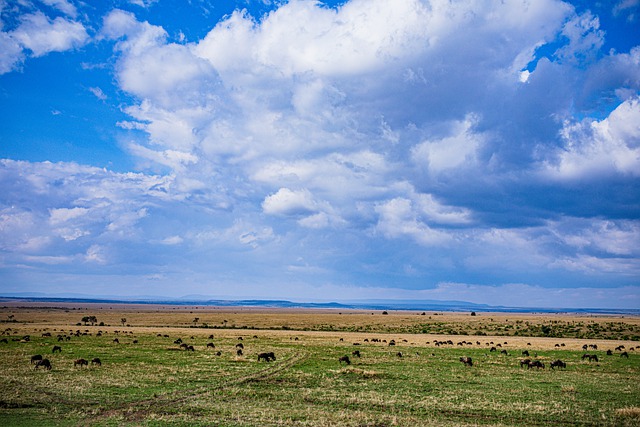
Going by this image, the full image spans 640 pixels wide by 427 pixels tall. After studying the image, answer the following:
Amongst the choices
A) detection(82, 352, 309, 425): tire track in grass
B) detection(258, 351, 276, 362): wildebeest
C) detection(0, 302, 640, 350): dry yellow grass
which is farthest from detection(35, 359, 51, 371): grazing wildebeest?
detection(0, 302, 640, 350): dry yellow grass

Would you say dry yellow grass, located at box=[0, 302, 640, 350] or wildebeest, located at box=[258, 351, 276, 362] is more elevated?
wildebeest, located at box=[258, 351, 276, 362]

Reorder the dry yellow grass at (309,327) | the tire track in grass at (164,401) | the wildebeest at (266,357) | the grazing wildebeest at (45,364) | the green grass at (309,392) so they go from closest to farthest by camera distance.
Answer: the tire track in grass at (164,401)
the green grass at (309,392)
the grazing wildebeest at (45,364)
the wildebeest at (266,357)
the dry yellow grass at (309,327)

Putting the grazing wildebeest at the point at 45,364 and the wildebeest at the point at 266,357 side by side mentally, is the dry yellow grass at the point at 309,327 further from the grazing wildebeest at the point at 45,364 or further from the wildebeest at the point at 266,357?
the grazing wildebeest at the point at 45,364

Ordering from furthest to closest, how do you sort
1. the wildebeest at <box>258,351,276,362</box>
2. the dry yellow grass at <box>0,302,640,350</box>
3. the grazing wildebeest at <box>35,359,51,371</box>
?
the dry yellow grass at <box>0,302,640,350</box>, the wildebeest at <box>258,351,276,362</box>, the grazing wildebeest at <box>35,359,51,371</box>

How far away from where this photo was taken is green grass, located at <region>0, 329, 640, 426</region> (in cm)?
2067

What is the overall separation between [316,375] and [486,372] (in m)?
13.6

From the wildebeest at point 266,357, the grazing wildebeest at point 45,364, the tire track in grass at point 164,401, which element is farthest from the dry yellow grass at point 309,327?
the grazing wildebeest at point 45,364

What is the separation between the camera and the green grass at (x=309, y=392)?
20672mm

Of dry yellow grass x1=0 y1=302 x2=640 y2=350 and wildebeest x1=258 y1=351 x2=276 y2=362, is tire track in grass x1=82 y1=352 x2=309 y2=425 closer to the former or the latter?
wildebeest x1=258 y1=351 x2=276 y2=362

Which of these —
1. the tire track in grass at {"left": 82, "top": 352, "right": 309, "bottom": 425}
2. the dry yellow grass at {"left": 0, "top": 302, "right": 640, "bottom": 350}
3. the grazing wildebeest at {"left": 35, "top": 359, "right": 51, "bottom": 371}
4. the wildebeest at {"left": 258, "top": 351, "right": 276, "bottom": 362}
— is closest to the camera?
the tire track in grass at {"left": 82, "top": 352, "right": 309, "bottom": 425}

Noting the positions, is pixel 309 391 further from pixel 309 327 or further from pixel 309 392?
pixel 309 327

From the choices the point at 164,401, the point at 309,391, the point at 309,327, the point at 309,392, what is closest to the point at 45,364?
the point at 164,401

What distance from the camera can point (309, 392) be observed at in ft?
88.0

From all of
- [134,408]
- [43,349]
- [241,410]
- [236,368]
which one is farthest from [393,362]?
[43,349]
